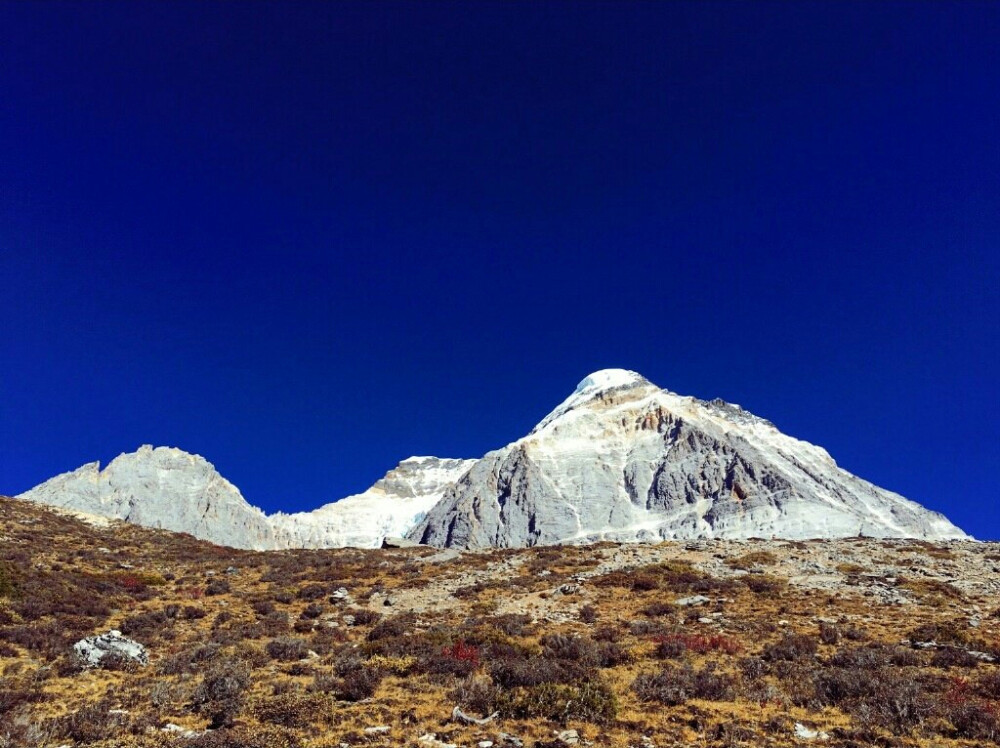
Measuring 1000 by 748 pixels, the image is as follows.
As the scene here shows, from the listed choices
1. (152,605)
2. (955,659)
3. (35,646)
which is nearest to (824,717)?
(955,659)

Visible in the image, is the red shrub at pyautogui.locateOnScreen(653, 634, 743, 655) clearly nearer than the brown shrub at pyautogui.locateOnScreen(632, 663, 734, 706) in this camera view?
No

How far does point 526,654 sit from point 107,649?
12.3 metres

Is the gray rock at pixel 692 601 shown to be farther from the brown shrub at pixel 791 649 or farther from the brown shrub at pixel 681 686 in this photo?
the brown shrub at pixel 681 686

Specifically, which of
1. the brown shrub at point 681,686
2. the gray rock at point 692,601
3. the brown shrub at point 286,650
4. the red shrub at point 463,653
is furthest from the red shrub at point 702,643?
the brown shrub at point 286,650

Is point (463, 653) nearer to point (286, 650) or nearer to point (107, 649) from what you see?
point (286, 650)

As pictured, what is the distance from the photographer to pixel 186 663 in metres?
16.1

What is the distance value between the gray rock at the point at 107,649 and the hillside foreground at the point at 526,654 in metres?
0.27

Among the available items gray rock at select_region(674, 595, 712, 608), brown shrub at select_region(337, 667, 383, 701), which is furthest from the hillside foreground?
gray rock at select_region(674, 595, 712, 608)

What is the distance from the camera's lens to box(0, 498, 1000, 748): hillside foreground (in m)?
11.4

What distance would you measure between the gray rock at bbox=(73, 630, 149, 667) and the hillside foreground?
0.27m

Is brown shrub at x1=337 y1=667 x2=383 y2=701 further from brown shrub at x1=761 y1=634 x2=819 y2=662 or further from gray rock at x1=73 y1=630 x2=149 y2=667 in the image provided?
brown shrub at x1=761 y1=634 x2=819 y2=662

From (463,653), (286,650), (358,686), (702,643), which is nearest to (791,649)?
(702,643)

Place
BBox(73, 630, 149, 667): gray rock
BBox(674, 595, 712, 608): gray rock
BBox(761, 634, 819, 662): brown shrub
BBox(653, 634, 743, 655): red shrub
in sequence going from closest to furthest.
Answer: BBox(761, 634, 819, 662): brown shrub
BBox(73, 630, 149, 667): gray rock
BBox(653, 634, 743, 655): red shrub
BBox(674, 595, 712, 608): gray rock

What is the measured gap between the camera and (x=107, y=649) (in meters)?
16.5
